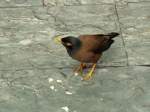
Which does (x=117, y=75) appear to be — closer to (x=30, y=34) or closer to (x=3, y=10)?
(x=30, y=34)

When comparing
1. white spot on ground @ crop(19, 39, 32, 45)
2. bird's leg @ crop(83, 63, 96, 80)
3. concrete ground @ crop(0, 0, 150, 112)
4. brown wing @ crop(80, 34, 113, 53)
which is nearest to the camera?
concrete ground @ crop(0, 0, 150, 112)

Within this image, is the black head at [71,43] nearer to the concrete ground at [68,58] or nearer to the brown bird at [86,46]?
the brown bird at [86,46]

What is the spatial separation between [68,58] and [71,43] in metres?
0.67

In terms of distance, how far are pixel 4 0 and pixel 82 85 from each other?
2419 mm

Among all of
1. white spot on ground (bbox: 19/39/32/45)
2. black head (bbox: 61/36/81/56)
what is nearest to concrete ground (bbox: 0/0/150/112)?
white spot on ground (bbox: 19/39/32/45)

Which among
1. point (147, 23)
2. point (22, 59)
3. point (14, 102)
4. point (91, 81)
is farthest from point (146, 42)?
point (14, 102)

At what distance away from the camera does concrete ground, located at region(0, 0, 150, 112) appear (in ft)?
18.0

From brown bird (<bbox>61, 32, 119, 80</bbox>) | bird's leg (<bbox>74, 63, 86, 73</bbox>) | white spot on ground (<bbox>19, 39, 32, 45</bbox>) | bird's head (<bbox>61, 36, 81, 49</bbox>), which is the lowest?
white spot on ground (<bbox>19, 39, 32, 45</bbox>)

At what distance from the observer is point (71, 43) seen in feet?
18.1

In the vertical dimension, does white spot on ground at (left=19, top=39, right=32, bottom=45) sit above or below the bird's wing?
below

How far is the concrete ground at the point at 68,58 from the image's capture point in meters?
5.48

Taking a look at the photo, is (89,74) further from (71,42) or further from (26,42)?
(26,42)

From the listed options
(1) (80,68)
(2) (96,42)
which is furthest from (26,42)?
(2) (96,42)

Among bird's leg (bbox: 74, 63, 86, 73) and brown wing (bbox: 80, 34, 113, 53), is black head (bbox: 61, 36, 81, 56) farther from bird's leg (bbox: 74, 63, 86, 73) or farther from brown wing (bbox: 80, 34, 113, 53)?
bird's leg (bbox: 74, 63, 86, 73)
